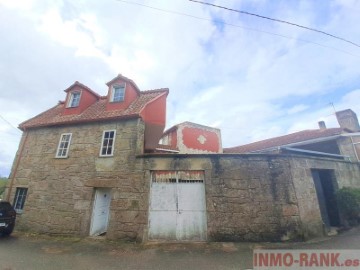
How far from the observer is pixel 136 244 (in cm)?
786

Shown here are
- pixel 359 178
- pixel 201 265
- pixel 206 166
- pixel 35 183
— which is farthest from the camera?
pixel 359 178

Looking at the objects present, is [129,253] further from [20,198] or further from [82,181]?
[20,198]

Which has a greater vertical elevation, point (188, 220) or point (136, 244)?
point (188, 220)

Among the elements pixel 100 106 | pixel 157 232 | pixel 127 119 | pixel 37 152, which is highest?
pixel 100 106

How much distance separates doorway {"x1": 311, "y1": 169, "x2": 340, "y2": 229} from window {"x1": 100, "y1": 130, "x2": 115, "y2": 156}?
33.8 ft

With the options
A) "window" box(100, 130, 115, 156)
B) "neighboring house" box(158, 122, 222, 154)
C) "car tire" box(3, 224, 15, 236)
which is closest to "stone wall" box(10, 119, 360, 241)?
"window" box(100, 130, 115, 156)

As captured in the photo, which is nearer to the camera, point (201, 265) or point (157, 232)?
point (201, 265)

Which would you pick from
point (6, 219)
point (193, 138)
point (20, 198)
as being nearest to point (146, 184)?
point (6, 219)

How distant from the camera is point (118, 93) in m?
11.7

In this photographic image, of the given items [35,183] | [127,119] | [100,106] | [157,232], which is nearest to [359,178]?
[157,232]

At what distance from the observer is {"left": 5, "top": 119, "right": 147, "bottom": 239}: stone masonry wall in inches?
339

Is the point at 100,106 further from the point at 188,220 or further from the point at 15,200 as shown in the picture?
the point at 188,220

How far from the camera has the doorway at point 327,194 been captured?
31.2ft

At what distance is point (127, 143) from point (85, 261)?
5026mm
